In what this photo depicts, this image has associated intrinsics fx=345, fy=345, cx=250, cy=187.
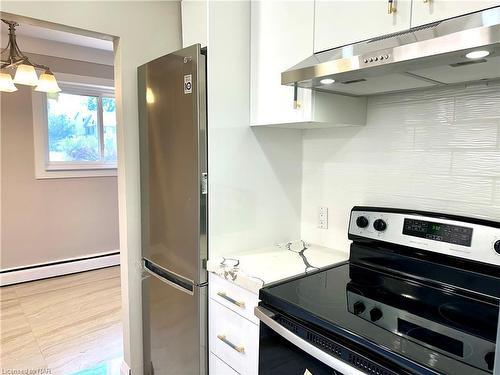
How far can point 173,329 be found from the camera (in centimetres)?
175

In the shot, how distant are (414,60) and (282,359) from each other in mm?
1024

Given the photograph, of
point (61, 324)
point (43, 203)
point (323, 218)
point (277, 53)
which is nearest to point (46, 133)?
point (43, 203)

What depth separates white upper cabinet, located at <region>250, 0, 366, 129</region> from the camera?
1458 millimetres

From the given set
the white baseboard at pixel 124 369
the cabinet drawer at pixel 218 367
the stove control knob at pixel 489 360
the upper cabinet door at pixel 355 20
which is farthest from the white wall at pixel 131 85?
the stove control knob at pixel 489 360

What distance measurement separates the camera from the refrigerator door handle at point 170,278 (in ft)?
5.38

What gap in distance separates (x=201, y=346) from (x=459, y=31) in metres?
1.54

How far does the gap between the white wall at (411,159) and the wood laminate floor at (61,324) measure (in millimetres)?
1792

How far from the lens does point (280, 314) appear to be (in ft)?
3.86

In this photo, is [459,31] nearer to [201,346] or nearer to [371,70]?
[371,70]

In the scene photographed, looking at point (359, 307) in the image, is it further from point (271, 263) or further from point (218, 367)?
point (218, 367)

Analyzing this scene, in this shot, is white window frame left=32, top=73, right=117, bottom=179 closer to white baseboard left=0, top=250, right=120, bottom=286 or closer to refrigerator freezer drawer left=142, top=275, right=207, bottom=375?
white baseboard left=0, top=250, right=120, bottom=286

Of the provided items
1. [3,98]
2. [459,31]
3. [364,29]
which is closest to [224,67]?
[364,29]

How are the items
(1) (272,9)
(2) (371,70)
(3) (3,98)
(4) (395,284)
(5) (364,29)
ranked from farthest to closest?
(3) (3,98) < (1) (272,9) < (4) (395,284) < (5) (364,29) < (2) (371,70)

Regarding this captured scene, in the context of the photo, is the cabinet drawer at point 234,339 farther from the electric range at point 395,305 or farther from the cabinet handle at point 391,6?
the cabinet handle at point 391,6
